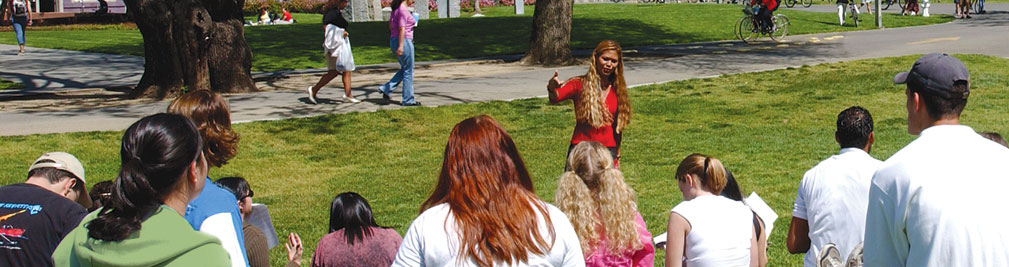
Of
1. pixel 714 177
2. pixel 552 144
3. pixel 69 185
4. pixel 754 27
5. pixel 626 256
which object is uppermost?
pixel 754 27

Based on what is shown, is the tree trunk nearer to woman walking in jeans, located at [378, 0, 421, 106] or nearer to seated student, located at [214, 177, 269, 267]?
woman walking in jeans, located at [378, 0, 421, 106]

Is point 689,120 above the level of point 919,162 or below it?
below

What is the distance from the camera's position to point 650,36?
26031 millimetres

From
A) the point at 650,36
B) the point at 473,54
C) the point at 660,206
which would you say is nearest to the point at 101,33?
the point at 473,54

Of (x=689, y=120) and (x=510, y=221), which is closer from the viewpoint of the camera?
(x=510, y=221)

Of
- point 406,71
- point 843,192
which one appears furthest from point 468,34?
point 843,192

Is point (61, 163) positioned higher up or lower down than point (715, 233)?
higher up

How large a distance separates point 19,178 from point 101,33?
23.7 metres

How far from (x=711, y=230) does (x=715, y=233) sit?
0.08 ft

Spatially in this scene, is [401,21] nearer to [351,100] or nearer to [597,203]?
[351,100]

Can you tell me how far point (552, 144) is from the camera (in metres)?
11.3

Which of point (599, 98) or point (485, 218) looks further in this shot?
point (599, 98)

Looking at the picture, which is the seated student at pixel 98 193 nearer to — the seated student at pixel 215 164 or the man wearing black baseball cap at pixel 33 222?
the man wearing black baseball cap at pixel 33 222

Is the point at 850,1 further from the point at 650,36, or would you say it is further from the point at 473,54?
the point at 473,54
